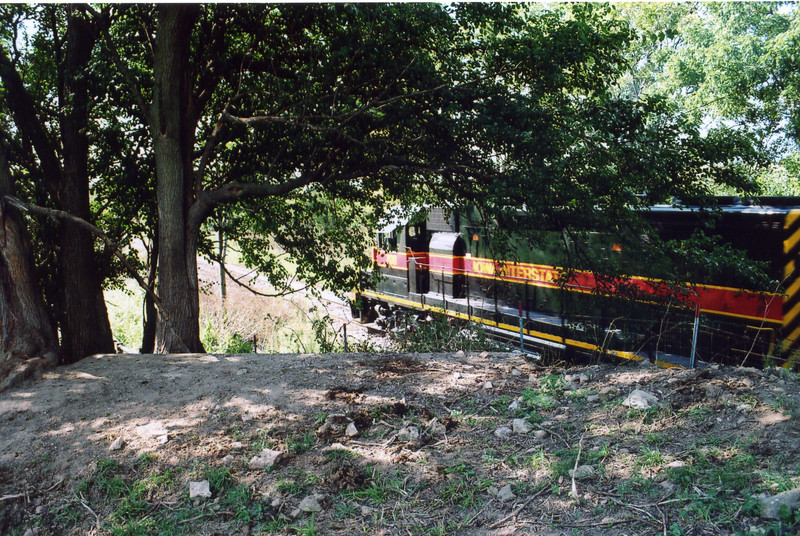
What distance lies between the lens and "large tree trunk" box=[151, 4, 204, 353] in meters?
7.47

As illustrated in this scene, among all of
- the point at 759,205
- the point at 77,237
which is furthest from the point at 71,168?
the point at 759,205

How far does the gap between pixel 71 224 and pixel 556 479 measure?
724cm

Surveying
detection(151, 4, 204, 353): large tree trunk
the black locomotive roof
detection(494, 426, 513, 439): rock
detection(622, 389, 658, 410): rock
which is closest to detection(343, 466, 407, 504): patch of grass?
detection(494, 426, 513, 439): rock

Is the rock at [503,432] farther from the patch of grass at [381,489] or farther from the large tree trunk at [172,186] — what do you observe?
the large tree trunk at [172,186]

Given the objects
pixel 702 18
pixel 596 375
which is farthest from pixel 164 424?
pixel 702 18

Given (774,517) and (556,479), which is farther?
(556,479)

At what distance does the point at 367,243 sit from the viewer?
436 inches

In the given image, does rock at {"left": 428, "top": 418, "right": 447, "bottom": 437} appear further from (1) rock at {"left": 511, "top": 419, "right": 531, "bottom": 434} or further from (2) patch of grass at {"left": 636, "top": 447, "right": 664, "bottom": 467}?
(2) patch of grass at {"left": 636, "top": 447, "right": 664, "bottom": 467}

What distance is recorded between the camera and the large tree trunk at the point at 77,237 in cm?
782

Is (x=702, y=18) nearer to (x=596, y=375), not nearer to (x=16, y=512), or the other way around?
(x=596, y=375)

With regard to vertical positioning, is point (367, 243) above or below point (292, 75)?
below

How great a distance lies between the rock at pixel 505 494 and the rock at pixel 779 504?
1.31 m

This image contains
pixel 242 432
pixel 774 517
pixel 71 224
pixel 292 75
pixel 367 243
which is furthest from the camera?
pixel 367 243

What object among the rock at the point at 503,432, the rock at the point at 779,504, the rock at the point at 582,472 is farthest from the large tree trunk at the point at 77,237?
the rock at the point at 779,504
